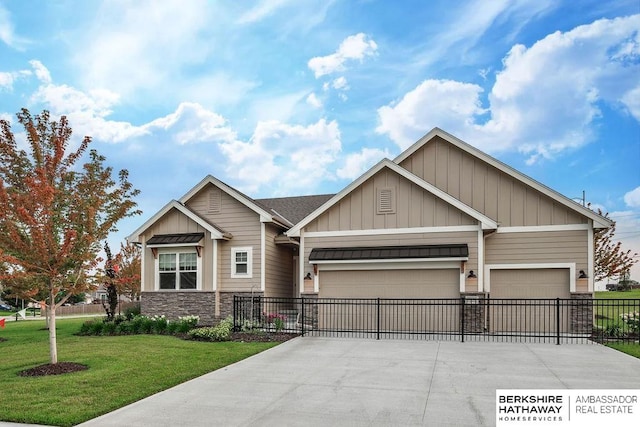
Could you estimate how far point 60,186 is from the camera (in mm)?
10836

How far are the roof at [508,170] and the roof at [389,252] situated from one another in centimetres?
322

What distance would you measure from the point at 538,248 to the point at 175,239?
44.2ft

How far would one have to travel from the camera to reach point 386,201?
16.6m

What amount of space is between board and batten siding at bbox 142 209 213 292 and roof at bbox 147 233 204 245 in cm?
19

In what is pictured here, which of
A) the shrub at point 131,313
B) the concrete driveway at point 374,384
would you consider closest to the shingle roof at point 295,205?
the shrub at point 131,313

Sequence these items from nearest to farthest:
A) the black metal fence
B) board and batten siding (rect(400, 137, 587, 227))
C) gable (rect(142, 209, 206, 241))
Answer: the black metal fence
board and batten siding (rect(400, 137, 587, 227))
gable (rect(142, 209, 206, 241))

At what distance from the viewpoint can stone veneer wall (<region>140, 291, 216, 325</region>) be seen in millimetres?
18953

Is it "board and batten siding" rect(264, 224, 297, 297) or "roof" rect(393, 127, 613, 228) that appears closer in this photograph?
"roof" rect(393, 127, 613, 228)

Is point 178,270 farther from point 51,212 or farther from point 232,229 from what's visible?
point 51,212

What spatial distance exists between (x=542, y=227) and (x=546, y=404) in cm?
1014

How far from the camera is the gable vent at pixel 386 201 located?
16547 mm

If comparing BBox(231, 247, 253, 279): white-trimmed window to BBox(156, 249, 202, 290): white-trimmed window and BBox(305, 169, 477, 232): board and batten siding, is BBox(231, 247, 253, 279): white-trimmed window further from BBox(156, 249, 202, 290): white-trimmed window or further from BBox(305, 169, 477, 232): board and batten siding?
BBox(305, 169, 477, 232): board and batten siding
